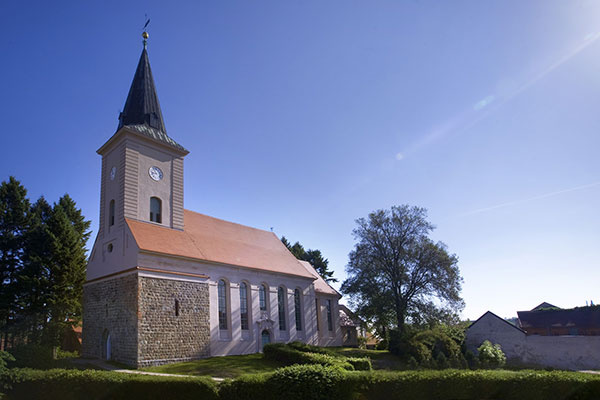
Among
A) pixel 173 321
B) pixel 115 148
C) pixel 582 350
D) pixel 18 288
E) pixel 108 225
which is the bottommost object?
pixel 582 350

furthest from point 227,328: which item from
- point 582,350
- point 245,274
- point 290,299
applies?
point 582,350

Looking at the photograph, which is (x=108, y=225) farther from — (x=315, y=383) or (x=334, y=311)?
(x=334, y=311)

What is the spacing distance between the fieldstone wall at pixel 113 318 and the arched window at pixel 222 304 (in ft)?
19.4

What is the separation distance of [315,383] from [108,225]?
18436 millimetres

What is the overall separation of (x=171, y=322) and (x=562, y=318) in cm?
4429

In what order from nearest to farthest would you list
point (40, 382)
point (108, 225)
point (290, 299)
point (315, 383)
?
point (315, 383)
point (40, 382)
point (108, 225)
point (290, 299)

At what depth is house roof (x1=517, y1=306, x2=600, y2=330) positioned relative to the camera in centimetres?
4331

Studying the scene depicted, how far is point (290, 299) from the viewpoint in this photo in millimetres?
31062

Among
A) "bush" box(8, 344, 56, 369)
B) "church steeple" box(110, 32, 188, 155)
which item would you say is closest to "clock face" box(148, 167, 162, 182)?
"church steeple" box(110, 32, 188, 155)

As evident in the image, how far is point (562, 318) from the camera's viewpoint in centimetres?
4553

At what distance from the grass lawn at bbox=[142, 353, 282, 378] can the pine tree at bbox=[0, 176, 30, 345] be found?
13.3 metres

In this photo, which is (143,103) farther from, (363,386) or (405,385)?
(405,385)

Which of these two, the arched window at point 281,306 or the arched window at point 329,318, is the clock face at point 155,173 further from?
the arched window at point 329,318

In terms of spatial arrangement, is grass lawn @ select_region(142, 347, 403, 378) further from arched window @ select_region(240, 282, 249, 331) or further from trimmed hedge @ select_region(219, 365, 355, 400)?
trimmed hedge @ select_region(219, 365, 355, 400)
